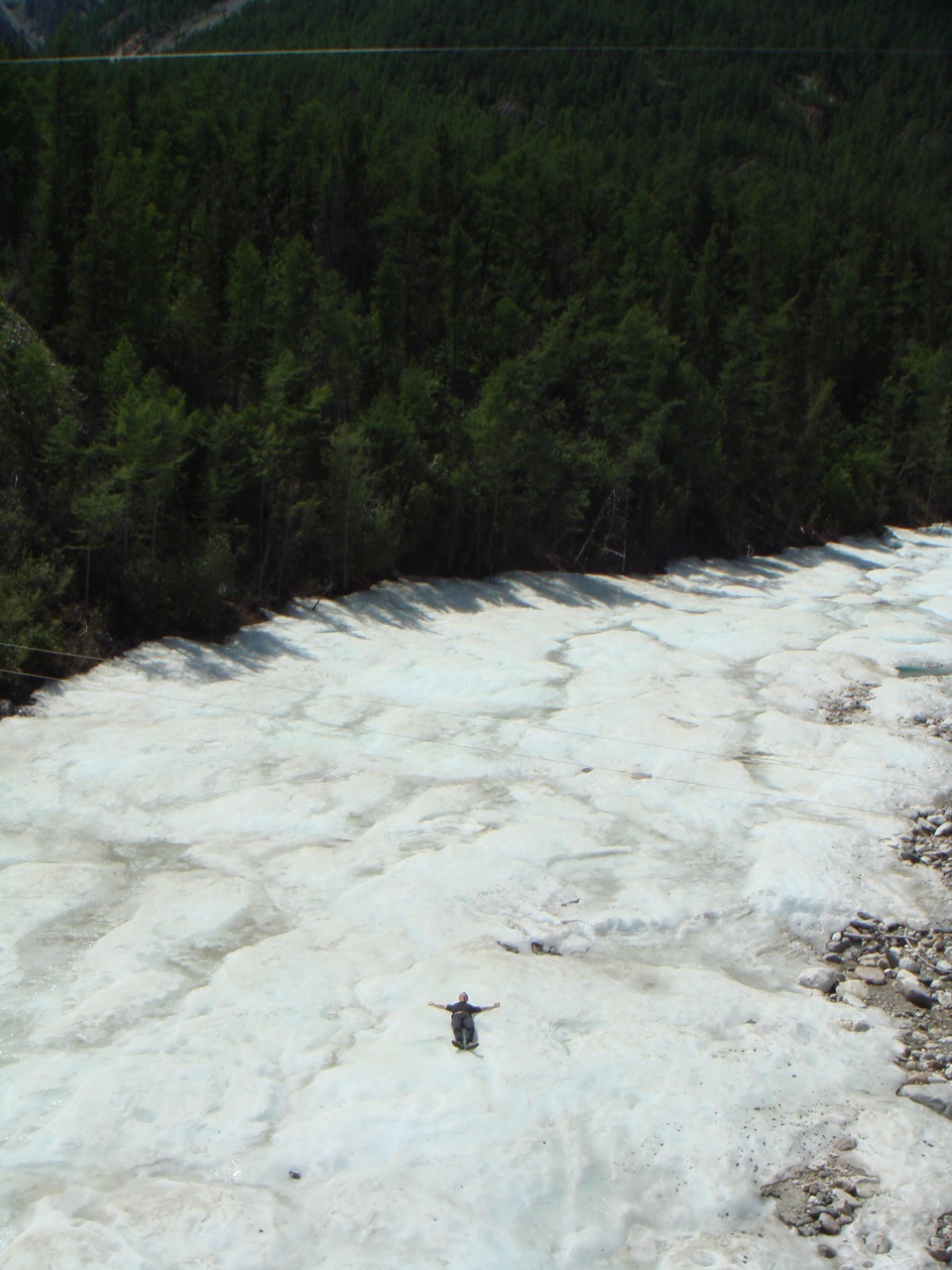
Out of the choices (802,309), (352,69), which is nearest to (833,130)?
(352,69)

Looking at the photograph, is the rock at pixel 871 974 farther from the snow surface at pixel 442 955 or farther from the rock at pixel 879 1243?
the rock at pixel 879 1243

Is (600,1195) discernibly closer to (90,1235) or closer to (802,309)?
(90,1235)

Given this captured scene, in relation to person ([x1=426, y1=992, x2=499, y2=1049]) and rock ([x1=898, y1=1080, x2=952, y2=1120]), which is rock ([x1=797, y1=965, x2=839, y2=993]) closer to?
rock ([x1=898, y1=1080, x2=952, y2=1120])

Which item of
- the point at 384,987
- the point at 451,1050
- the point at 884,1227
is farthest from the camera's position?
the point at 384,987

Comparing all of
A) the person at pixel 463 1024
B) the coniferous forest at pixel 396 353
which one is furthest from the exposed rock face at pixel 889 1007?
the coniferous forest at pixel 396 353

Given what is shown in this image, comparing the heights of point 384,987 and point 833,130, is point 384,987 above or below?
below

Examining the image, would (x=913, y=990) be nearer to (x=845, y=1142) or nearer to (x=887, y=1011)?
(x=887, y=1011)

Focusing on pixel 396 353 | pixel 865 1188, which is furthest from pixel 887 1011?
pixel 396 353
